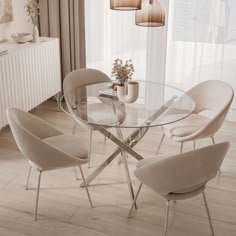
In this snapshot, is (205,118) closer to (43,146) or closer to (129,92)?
(129,92)

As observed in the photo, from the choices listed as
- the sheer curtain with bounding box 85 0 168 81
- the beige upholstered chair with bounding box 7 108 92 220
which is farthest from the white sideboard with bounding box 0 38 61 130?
the beige upholstered chair with bounding box 7 108 92 220

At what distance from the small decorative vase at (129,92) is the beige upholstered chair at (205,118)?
1.59 feet

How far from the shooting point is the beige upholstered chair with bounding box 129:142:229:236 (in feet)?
8.36

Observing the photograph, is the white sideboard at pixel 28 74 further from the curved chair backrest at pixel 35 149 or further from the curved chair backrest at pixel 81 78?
the curved chair backrest at pixel 35 149

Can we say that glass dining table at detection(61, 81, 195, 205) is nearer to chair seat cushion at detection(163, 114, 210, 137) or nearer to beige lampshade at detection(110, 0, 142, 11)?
chair seat cushion at detection(163, 114, 210, 137)

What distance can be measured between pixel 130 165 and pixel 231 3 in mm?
2235

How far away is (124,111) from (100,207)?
80 cm

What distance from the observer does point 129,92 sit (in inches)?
137

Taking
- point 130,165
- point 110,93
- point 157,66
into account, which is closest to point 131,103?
point 110,93

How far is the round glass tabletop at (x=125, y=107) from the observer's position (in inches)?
125

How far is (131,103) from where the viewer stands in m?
3.46

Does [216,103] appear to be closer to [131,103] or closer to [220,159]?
[131,103]

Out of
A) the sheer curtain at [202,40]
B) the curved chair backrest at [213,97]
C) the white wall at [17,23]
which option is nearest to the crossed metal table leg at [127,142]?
the curved chair backrest at [213,97]

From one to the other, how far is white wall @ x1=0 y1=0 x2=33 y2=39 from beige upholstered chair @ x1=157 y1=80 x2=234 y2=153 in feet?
7.61
